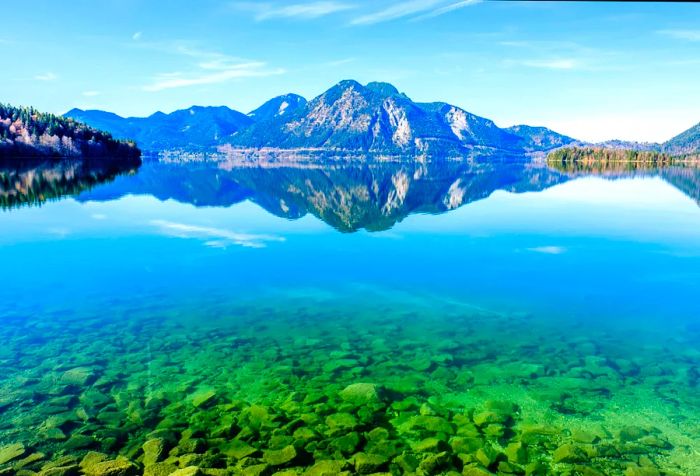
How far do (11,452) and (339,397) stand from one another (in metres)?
10.2

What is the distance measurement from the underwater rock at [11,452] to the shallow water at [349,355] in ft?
0.22

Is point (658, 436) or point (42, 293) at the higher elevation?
point (42, 293)

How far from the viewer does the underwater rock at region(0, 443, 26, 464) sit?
1341 centimetres

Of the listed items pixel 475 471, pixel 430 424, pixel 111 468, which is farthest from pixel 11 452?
pixel 475 471

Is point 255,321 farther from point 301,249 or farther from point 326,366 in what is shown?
point 301,249

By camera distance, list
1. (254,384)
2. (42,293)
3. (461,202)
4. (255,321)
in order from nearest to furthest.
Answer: (254,384) → (255,321) → (42,293) → (461,202)

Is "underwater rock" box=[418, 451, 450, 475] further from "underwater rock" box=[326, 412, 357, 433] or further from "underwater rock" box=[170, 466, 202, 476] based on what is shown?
"underwater rock" box=[170, 466, 202, 476]

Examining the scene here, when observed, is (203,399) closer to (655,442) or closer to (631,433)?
(631,433)

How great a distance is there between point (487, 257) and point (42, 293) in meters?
32.6

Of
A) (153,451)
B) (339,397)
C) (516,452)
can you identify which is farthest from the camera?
(339,397)

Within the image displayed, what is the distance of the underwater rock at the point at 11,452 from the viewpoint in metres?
13.4

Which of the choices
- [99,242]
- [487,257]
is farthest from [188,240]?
A: [487,257]

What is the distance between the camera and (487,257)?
39.8 meters

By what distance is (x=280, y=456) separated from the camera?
13.5 m
